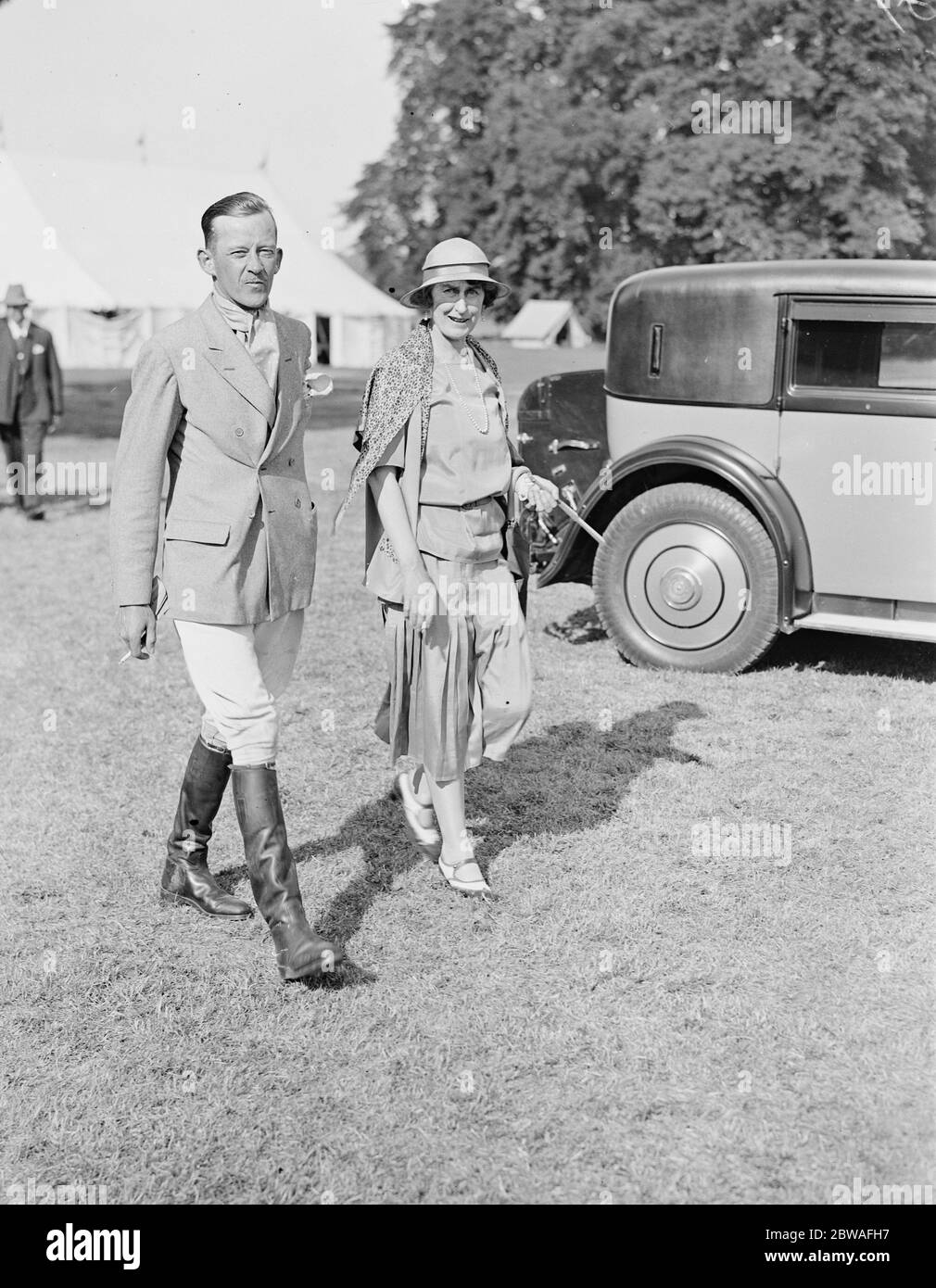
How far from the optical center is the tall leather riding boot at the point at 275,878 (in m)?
3.82

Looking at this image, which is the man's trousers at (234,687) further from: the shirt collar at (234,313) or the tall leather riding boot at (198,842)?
the shirt collar at (234,313)

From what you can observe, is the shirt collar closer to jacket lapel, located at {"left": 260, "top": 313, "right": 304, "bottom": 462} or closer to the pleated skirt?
jacket lapel, located at {"left": 260, "top": 313, "right": 304, "bottom": 462}

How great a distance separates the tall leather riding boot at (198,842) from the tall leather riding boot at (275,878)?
395 millimetres

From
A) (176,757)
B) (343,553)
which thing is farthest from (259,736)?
(343,553)

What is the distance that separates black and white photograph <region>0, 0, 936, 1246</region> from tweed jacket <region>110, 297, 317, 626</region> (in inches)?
0.4

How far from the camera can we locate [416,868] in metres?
4.82

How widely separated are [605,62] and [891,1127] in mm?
44265

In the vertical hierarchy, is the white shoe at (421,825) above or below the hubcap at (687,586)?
below

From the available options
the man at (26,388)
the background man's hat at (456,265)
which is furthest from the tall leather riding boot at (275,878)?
the man at (26,388)

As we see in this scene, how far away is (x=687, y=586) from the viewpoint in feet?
23.7

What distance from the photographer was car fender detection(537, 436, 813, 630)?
6855mm

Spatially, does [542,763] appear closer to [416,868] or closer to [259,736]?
[416,868]

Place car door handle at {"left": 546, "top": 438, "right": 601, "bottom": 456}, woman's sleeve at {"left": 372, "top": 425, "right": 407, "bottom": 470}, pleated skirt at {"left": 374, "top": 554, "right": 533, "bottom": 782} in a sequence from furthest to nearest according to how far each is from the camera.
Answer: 1. car door handle at {"left": 546, "top": 438, "right": 601, "bottom": 456}
2. pleated skirt at {"left": 374, "top": 554, "right": 533, "bottom": 782}
3. woman's sleeve at {"left": 372, "top": 425, "right": 407, "bottom": 470}

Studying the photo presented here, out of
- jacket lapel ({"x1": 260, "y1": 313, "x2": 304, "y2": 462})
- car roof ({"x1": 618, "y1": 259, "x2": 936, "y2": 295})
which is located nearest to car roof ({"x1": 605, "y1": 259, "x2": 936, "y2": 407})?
car roof ({"x1": 618, "y1": 259, "x2": 936, "y2": 295})
